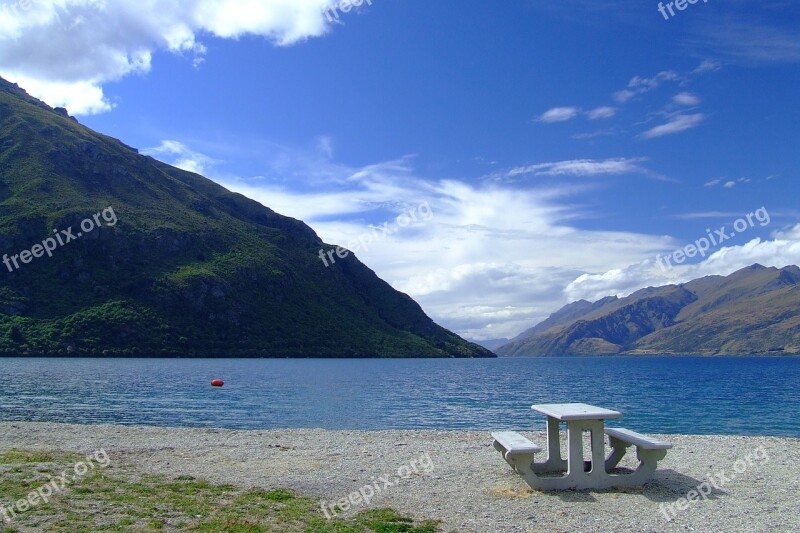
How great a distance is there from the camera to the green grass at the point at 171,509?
10583 mm

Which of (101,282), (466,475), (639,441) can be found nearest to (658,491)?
(639,441)

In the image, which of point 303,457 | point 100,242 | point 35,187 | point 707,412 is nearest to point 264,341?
point 100,242

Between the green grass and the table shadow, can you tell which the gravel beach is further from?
the green grass

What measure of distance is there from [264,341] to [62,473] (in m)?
176

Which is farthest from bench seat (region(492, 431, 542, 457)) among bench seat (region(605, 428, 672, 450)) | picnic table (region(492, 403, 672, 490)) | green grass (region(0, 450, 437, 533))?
green grass (region(0, 450, 437, 533))

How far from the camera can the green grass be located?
417 inches

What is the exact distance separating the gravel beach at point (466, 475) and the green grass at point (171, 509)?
3.00 feet

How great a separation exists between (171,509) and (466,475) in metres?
7.57

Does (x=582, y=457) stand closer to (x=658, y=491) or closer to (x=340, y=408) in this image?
(x=658, y=491)

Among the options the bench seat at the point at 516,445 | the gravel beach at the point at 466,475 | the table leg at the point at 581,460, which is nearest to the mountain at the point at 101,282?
the gravel beach at the point at 466,475

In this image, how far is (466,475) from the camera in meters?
16.0

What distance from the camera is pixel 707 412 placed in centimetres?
4691

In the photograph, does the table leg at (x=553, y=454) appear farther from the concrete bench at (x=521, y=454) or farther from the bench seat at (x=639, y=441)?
the concrete bench at (x=521, y=454)

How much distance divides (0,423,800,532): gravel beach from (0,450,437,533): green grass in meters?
0.91
